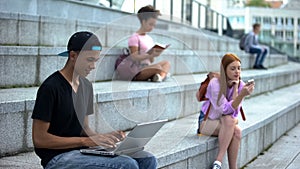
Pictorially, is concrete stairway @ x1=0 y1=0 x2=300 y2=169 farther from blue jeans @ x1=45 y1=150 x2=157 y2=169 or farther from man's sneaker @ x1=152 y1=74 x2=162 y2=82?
blue jeans @ x1=45 y1=150 x2=157 y2=169

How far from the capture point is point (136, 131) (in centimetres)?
334

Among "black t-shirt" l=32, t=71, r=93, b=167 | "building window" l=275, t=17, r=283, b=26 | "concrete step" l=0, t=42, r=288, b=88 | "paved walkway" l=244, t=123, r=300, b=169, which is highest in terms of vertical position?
"building window" l=275, t=17, r=283, b=26

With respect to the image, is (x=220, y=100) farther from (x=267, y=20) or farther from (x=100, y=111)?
(x=267, y=20)

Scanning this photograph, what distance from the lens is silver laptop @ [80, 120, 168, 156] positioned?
333cm

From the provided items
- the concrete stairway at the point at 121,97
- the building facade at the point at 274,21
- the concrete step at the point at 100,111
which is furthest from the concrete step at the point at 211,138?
the building facade at the point at 274,21

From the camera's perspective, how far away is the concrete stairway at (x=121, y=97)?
175 inches

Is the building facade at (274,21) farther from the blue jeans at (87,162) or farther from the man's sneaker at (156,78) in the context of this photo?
the blue jeans at (87,162)

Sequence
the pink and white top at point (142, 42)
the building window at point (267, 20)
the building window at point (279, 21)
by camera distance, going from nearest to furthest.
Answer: the pink and white top at point (142, 42)
the building window at point (279, 21)
the building window at point (267, 20)

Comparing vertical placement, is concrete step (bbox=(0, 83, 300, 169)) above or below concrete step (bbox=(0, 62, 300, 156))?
below

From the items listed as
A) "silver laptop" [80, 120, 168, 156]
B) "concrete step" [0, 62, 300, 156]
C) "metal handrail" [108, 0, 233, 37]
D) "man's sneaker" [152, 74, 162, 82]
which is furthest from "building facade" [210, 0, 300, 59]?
"silver laptop" [80, 120, 168, 156]

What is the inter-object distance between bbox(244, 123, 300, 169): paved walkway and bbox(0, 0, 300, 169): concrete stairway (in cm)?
12

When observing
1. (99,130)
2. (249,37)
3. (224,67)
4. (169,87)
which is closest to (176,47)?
(169,87)

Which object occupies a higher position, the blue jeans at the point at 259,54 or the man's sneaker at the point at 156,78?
the blue jeans at the point at 259,54

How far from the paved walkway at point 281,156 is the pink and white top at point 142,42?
6.08 feet
